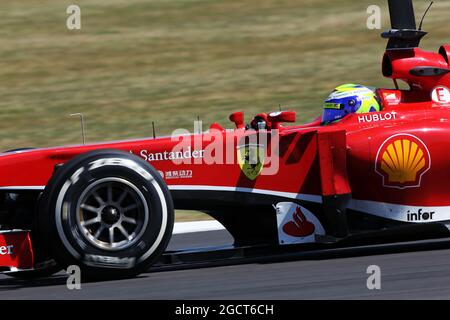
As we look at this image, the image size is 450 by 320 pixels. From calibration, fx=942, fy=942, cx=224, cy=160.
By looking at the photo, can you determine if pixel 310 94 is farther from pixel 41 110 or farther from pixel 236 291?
pixel 236 291

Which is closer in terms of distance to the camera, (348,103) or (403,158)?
(403,158)

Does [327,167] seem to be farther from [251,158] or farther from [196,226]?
[196,226]

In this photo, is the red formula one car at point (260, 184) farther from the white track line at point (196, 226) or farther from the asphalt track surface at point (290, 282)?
the white track line at point (196, 226)

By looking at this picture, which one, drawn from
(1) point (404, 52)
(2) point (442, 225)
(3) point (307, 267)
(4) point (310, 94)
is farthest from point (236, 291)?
(4) point (310, 94)

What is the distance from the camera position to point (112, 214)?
6.30 metres

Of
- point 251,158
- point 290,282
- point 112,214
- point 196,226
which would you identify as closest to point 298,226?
point 251,158

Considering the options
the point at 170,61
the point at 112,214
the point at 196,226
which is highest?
the point at 170,61

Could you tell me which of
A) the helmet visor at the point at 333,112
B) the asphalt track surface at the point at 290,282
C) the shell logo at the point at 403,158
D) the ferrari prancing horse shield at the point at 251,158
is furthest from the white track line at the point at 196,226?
the shell logo at the point at 403,158

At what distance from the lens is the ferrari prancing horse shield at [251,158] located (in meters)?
6.71

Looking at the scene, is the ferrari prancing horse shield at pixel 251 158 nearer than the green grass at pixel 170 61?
Yes

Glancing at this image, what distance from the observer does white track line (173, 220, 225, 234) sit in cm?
905

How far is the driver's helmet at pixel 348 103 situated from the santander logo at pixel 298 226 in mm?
816

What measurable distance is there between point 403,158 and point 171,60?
11.0 meters

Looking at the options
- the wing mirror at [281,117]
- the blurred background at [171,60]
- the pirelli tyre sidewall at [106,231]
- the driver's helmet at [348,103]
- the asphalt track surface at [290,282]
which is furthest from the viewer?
the blurred background at [171,60]
